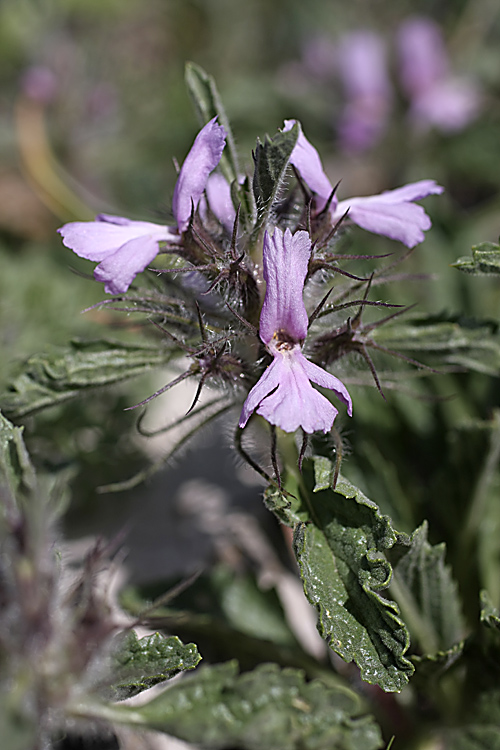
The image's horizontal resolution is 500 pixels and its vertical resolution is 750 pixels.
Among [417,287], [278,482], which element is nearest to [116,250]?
[278,482]

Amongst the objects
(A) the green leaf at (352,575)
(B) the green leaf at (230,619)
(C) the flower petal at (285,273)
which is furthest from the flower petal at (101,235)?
(B) the green leaf at (230,619)

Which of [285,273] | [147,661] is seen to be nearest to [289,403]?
[285,273]

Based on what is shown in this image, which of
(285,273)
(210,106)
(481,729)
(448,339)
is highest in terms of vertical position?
(210,106)

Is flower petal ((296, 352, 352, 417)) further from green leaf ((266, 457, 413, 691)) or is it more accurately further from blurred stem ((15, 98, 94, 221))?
blurred stem ((15, 98, 94, 221))

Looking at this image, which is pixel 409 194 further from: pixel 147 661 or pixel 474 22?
pixel 474 22

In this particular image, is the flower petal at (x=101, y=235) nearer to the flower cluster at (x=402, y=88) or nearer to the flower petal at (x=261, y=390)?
the flower petal at (x=261, y=390)

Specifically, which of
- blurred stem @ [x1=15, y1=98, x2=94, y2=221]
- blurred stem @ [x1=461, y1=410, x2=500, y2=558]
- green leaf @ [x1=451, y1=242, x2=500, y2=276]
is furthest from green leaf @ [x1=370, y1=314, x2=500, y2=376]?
blurred stem @ [x1=15, y1=98, x2=94, y2=221]

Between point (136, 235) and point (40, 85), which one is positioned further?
point (40, 85)

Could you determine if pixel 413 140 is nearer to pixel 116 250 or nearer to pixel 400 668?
pixel 116 250
